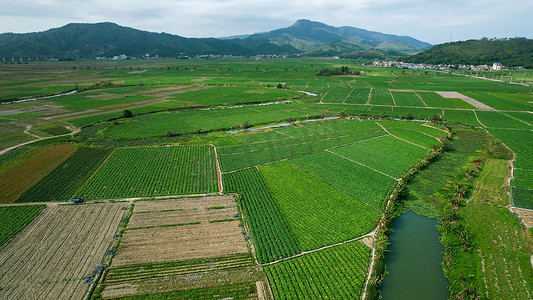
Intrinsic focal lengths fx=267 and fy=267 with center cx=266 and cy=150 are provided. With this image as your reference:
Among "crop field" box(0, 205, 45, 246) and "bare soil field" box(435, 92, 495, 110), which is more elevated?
"bare soil field" box(435, 92, 495, 110)

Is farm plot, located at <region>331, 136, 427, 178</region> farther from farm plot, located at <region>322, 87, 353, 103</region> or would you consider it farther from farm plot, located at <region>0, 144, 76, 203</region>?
farm plot, located at <region>0, 144, 76, 203</region>

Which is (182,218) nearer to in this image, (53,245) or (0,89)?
(53,245)

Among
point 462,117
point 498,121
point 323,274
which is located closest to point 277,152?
point 323,274

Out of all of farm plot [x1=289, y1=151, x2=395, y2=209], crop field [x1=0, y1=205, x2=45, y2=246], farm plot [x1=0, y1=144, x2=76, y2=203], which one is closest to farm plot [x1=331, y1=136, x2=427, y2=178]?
farm plot [x1=289, y1=151, x2=395, y2=209]

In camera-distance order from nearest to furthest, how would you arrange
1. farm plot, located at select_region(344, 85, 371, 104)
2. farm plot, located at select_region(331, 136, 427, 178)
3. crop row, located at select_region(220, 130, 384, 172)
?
farm plot, located at select_region(331, 136, 427, 178)
crop row, located at select_region(220, 130, 384, 172)
farm plot, located at select_region(344, 85, 371, 104)

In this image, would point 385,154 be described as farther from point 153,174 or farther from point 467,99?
point 467,99

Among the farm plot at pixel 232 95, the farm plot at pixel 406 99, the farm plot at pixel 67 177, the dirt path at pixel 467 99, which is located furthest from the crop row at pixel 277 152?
the dirt path at pixel 467 99

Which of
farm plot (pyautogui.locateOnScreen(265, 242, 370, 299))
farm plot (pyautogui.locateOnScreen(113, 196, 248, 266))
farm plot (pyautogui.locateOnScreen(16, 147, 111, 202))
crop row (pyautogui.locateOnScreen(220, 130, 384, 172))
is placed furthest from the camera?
crop row (pyautogui.locateOnScreen(220, 130, 384, 172))

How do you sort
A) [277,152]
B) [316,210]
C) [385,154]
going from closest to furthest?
[316,210] → [385,154] → [277,152]
